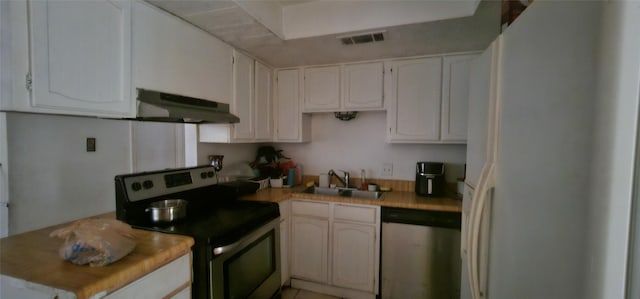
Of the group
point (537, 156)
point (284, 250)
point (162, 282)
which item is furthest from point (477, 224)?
point (284, 250)

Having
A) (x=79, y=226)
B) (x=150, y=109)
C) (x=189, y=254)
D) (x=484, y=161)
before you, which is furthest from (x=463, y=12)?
(x=79, y=226)

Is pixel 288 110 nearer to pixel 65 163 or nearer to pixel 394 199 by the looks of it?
pixel 394 199

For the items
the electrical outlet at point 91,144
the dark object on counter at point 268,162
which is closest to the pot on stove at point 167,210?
the electrical outlet at point 91,144

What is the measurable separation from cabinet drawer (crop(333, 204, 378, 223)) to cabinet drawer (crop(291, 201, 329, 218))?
0.09 meters

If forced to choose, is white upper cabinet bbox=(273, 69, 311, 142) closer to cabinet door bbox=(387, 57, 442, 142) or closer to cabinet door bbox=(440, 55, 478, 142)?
cabinet door bbox=(387, 57, 442, 142)

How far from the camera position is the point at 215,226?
1363 mm

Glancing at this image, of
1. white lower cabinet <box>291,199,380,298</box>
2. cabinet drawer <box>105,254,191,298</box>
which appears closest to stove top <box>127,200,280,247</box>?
cabinet drawer <box>105,254,191,298</box>

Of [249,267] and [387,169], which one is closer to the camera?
[249,267]

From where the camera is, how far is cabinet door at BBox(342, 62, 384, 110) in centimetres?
236

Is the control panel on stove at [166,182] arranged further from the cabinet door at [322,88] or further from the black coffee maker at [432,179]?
the black coffee maker at [432,179]

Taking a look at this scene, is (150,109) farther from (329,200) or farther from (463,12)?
(463,12)

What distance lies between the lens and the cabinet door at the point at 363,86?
236cm

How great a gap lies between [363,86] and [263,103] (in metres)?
1.00

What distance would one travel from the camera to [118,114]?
129 cm
